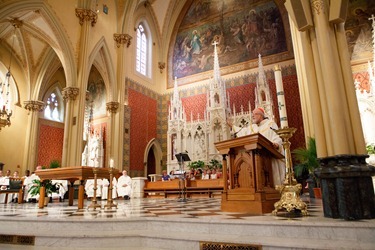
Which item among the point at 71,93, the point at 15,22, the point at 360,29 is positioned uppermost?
the point at 15,22

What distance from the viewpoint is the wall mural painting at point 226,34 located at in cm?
1602

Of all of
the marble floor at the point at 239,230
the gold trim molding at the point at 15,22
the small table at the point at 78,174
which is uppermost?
the gold trim molding at the point at 15,22

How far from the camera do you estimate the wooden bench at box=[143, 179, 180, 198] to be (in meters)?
11.7

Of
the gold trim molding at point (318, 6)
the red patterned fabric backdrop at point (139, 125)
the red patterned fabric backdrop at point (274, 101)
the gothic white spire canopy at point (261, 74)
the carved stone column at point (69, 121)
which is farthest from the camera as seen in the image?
the red patterned fabric backdrop at point (139, 125)

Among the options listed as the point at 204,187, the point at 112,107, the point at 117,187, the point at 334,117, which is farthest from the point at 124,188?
the point at 334,117

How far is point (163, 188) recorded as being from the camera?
1184 cm

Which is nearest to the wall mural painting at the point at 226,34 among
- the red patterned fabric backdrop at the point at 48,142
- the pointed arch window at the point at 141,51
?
the pointed arch window at the point at 141,51

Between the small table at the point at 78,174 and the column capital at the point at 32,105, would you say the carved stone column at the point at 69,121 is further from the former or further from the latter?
the small table at the point at 78,174

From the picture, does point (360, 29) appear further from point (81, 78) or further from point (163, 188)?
point (81, 78)

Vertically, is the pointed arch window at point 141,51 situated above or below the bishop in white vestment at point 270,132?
above

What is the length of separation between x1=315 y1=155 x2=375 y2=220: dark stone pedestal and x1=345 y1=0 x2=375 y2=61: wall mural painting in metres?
12.0

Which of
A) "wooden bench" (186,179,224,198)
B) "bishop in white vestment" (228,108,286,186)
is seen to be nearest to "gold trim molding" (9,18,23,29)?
"wooden bench" (186,179,224,198)

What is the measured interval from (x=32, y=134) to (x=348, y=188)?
1721 cm

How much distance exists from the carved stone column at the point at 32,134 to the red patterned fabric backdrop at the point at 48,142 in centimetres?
67
